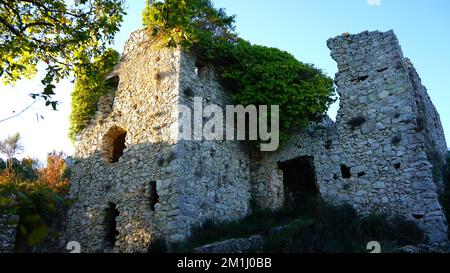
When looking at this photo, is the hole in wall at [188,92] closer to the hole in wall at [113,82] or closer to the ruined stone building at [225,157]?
the ruined stone building at [225,157]

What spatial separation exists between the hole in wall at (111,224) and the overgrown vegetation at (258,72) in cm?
517

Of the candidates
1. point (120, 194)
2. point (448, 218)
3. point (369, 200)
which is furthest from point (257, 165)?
point (448, 218)

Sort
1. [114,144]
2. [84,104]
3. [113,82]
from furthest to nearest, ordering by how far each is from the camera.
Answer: [113,82] < [84,104] < [114,144]

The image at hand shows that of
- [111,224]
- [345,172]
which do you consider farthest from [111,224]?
[345,172]

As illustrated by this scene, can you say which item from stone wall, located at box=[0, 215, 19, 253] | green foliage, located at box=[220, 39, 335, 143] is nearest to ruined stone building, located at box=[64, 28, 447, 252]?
green foliage, located at box=[220, 39, 335, 143]

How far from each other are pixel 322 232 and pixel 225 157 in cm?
374

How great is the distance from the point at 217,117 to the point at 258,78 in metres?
1.87

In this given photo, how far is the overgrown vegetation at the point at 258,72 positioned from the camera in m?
11.6

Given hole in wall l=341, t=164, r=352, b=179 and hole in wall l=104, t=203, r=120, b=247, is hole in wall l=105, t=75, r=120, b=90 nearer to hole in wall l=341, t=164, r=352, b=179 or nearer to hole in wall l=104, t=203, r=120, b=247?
hole in wall l=104, t=203, r=120, b=247

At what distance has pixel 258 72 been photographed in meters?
11.9

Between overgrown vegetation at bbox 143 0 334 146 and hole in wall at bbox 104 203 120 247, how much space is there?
5.17 meters

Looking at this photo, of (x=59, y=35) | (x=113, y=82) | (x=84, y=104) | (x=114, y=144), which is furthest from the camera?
(x=113, y=82)

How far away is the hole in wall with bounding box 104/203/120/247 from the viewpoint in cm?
1095

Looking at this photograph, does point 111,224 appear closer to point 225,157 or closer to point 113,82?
point 225,157
